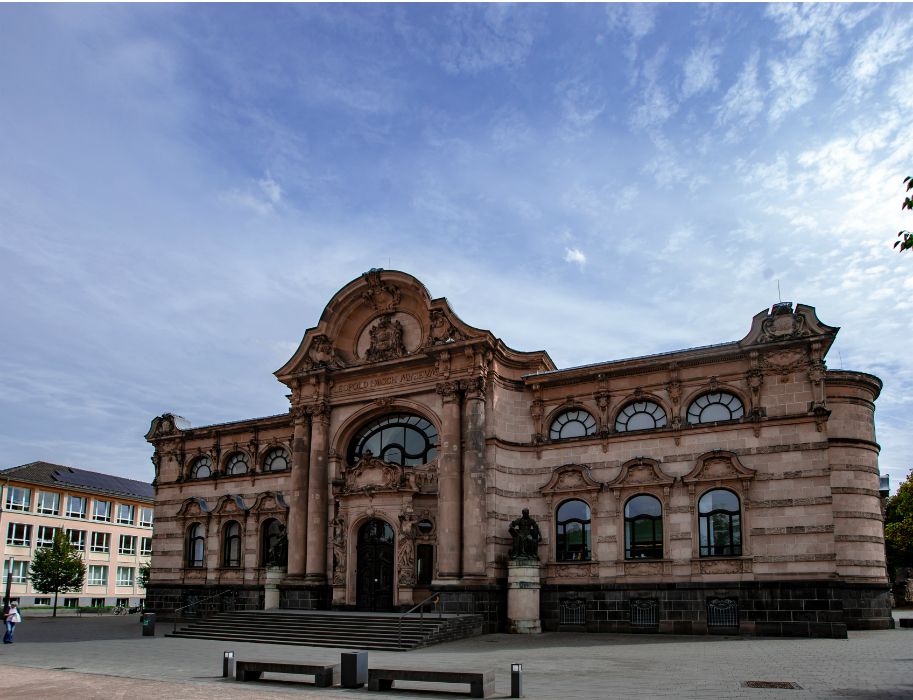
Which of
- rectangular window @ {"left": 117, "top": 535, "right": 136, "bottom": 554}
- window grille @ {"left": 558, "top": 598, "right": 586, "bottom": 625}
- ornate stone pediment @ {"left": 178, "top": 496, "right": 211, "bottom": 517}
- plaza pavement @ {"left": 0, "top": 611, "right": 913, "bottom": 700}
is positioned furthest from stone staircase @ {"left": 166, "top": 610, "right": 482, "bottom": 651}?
rectangular window @ {"left": 117, "top": 535, "right": 136, "bottom": 554}

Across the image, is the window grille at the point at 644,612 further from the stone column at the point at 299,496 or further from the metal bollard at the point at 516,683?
the metal bollard at the point at 516,683

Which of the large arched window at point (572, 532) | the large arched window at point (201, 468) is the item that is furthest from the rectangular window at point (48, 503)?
the large arched window at point (572, 532)

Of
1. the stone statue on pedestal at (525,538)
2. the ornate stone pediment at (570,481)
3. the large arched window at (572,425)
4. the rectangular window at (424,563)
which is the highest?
the large arched window at (572,425)

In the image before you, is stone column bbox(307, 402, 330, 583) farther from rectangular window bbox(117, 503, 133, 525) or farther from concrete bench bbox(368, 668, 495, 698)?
rectangular window bbox(117, 503, 133, 525)

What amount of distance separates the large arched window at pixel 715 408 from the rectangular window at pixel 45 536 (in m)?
54.3

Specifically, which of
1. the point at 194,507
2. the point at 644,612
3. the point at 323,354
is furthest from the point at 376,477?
the point at 194,507

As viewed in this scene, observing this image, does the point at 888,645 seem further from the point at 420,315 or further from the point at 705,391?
the point at 420,315

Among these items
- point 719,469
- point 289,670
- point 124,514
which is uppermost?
point 719,469

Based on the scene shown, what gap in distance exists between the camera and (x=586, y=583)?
3066cm

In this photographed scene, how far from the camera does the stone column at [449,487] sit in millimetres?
31234

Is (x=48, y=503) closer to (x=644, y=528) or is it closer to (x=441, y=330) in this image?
(x=441, y=330)

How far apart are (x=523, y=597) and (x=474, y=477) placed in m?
4.68

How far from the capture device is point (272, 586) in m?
35.6

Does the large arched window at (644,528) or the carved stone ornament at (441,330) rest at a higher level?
the carved stone ornament at (441,330)
